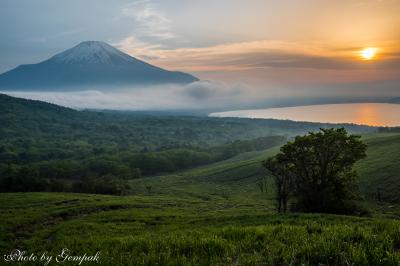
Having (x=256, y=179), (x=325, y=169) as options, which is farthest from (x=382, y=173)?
(x=325, y=169)

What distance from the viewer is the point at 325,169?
46281 millimetres

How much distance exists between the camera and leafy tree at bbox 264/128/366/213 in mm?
45219

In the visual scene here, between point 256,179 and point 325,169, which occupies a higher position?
point 325,169

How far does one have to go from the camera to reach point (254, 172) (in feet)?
487

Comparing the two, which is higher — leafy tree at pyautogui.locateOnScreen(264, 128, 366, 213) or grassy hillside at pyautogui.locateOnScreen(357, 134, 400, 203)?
leafy tree at pyautogui.locateOnScreen(264, 128, 366, 213)

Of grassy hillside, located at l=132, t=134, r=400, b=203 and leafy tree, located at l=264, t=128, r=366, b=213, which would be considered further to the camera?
grassy hillside, located at l=132, t=134, r=400, b=203

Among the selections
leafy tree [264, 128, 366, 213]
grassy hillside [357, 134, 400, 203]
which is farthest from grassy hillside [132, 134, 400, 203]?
leafy tree [264, 128, 366, 213]

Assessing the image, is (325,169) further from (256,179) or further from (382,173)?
(256,179)

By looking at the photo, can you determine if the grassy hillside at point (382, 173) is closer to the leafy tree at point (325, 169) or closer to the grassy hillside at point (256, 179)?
the grassy hillside at point (256, 179)

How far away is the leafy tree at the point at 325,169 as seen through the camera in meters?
45.2

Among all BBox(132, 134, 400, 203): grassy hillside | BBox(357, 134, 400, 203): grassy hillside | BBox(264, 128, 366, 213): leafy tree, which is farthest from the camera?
BBox(132, 134, 400, 203): grassy hillside

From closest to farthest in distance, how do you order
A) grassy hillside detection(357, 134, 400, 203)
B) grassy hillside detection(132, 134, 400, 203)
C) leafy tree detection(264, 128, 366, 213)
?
leafy tree detection(264, 128, 366, 213), grassy hillside detection(357, 134, 400, 203), grassy hillside detection(132, 134, 400, 203)

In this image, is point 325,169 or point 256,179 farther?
point 256,179

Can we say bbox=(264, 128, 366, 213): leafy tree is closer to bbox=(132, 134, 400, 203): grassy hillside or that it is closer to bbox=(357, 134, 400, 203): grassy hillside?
bbox=(132, 134, 400, 203): grassy hillside
